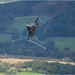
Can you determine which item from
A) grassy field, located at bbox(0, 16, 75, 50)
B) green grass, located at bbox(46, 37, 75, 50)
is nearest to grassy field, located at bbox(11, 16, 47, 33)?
grassy field, located at bbox(0, 16, 75, 50)

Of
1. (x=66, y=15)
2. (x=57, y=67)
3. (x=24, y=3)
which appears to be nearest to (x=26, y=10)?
(x=24, y=3)

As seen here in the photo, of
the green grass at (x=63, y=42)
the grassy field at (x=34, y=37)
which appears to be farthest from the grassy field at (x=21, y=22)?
the green grass at (x=63, y=42)

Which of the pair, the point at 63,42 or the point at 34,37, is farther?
the point at 34,37

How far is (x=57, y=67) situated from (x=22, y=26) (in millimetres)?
30461

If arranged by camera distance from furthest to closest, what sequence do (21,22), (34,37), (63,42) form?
(21,22) → (34,37) → (63,42)

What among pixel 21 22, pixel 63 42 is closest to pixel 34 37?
pixel 21 22

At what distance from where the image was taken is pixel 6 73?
6475 centimetres

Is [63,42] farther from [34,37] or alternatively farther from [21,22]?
[21,22]

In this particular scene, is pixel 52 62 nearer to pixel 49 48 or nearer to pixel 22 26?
pixel 49 48

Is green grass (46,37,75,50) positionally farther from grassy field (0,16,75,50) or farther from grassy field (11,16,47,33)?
grassy field (11,16,47,33)

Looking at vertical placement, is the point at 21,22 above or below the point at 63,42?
below

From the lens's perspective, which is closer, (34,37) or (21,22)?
(34,37)

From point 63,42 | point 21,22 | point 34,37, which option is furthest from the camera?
point 21,22

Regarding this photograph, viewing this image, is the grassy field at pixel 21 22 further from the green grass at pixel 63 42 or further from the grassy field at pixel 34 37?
the green grass at pixel 63 42
